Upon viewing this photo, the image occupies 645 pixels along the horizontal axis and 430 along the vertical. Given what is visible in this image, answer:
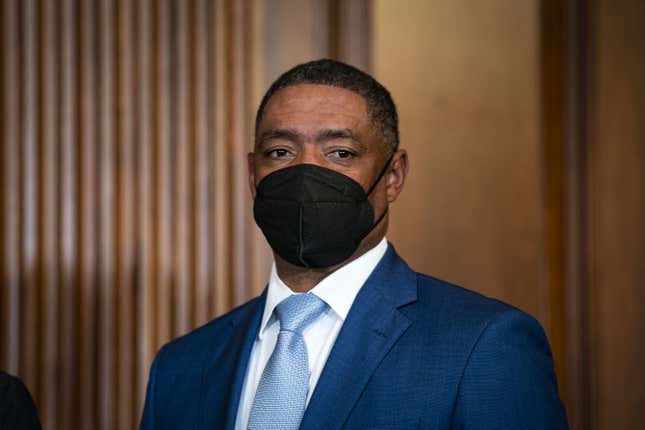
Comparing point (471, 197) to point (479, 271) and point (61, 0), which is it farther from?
point (61, 0)

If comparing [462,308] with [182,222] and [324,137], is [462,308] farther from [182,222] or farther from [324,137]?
[182,222]

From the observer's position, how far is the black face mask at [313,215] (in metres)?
1.57

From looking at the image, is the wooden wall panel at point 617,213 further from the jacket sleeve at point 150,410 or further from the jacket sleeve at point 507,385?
the jacket sleeve at point 150,410

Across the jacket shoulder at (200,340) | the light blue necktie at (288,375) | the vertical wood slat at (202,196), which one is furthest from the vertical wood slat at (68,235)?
the light blue necktie at (288,375)

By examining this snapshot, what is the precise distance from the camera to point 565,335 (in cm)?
233

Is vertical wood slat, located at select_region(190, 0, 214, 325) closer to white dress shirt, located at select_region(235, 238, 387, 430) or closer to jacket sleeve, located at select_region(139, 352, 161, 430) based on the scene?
jacket sleeve, located at select_region(139, 352, 161, 430)

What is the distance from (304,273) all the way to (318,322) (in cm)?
9

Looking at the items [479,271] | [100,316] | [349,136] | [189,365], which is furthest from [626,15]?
[100,316]

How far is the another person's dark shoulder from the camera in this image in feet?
5.23

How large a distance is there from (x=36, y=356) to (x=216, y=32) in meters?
1.00

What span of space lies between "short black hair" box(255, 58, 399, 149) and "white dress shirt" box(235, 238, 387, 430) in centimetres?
24

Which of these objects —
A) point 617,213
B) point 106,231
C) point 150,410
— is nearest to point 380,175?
point 150,410

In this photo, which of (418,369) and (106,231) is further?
(106,231)

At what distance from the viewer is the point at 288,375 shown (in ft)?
4.94
